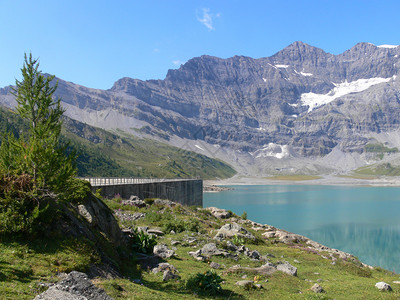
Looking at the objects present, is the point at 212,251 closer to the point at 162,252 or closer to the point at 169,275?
the point at 162,252

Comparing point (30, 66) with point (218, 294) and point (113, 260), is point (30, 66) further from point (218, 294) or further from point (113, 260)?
point (218, 294)

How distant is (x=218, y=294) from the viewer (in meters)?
11.4

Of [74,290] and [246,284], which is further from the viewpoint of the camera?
[246,284]

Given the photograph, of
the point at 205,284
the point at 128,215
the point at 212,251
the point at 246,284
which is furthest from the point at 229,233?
the point at 205,284

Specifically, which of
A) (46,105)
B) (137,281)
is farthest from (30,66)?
(137,281)

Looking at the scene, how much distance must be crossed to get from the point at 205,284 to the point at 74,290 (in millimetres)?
5225

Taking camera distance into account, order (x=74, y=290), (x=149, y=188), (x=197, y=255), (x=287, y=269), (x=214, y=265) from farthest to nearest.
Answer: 1. (x=149, y=188)
2. (x=197, y=255)
3. (x=287, y=269)
4. (x=214, y=265)
5. (x=74, y=290)

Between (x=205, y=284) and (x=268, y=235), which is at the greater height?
(x=205, y=284)

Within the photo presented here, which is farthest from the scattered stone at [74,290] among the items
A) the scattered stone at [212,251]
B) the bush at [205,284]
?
the scattered stone at [212,251]

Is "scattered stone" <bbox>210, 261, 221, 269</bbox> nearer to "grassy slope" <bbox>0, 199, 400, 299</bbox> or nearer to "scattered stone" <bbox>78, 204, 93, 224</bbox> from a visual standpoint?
"grassy slope" <bbox>0, 199, 400, 299</bbox>

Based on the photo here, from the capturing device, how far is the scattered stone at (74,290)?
747 cm

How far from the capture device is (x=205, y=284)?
450 inches

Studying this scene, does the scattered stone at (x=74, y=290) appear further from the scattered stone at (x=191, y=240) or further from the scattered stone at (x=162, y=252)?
the scattered stone at (x=191, y=240)

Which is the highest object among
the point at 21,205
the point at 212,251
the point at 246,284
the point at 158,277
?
the point at 21,205
